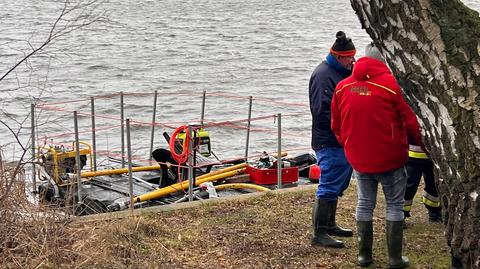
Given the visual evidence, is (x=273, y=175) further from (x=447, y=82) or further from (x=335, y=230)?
(x=447, y=82)

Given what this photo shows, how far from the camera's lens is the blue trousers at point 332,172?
20.2 ft

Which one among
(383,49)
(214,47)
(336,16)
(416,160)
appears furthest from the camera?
(336,16)

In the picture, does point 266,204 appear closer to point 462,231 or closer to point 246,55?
point 462,231

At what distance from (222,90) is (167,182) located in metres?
14.0

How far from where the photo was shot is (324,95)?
607 centimetres

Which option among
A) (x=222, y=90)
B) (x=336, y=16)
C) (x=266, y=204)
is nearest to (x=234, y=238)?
(x=266, y=204)

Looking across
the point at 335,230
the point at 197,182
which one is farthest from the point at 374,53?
the point at 197,182

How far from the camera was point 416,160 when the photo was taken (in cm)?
624

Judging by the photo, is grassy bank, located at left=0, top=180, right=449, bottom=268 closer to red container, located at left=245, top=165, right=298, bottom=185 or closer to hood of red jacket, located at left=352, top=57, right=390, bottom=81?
hood of red jacket, located at left=352, top=57, right=390, bottom=81

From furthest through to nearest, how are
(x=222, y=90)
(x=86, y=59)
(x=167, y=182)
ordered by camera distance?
1. (x=86, y=59)
2. (x=222, y=90)
3. (x=167, y=182)


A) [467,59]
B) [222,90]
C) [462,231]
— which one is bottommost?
[222,90]

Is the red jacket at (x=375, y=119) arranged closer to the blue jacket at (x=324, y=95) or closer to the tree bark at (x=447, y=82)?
the blue jacket at (x=324, y=95)

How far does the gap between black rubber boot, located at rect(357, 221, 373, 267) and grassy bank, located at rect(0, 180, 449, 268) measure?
0.39 feet

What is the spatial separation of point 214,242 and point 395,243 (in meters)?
1.49
